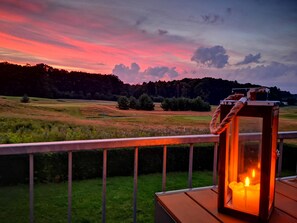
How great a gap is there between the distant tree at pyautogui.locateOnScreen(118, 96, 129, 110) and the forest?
0.11 meters

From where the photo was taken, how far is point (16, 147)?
124 cm

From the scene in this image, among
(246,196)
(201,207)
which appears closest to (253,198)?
(246,196)

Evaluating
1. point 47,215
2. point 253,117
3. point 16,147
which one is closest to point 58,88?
point 47,215

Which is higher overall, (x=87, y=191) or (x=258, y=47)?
(x=258, y=47)

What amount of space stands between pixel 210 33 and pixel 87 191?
14.2 ft

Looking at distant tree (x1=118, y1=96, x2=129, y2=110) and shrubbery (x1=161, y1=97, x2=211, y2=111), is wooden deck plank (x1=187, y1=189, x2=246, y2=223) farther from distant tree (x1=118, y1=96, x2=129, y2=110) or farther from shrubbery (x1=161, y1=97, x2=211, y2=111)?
distant tree (x1=118, y1=96, x2=129, y2=110)

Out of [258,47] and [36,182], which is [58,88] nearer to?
[36,182]

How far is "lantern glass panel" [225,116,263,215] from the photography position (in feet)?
3.35

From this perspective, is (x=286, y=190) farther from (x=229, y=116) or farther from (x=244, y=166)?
(x=229, y=116)

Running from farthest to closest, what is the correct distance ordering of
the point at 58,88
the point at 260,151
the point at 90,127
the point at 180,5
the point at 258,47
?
the point at 90,127
the point at 58,88
the point at 258,47
the point at 180,5
the point at 260,151

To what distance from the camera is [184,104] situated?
5473 mm

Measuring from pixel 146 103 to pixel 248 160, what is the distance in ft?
17.5

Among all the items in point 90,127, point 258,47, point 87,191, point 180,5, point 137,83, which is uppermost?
point 180,5

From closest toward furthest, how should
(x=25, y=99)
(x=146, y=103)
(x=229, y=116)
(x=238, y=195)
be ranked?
1. (x=229, y=116)
2. (x=238, y=195)
3. (x=25, y=99)
4. (x=146, y=103)
